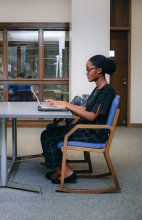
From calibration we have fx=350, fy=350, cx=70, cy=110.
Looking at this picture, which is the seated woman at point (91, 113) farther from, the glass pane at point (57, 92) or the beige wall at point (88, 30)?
the glass pane at point (57, 92)

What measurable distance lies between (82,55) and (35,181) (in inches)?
142

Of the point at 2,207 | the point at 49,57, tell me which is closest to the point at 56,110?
the point at 2,207

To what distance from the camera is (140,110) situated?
7449 millimetres

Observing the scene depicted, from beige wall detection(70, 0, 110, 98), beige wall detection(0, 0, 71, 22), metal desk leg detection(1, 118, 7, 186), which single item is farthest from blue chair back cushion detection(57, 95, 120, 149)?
beige wall detection(0, 0, 71, 22)

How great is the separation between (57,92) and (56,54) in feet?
2.61

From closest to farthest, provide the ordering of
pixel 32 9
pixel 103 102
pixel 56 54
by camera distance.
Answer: pixel 103 102 → pixel 32 9 → pixel 56 54

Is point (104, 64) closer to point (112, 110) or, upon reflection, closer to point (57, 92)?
point (112, 110)

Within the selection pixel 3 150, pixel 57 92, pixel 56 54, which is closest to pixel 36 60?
pixel 56 54

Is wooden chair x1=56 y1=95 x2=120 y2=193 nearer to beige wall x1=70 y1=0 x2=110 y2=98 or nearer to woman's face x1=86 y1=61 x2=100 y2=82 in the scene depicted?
woman's face x1=86 y1=61 x2=100 y2=82

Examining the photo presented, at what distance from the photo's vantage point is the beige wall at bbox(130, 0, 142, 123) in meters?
7.27

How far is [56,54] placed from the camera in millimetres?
7336

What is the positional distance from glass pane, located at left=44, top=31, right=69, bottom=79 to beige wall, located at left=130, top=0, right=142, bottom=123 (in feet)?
4.58

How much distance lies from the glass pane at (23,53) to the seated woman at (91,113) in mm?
4272

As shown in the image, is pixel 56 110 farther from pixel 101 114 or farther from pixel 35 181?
pixel 35 181
